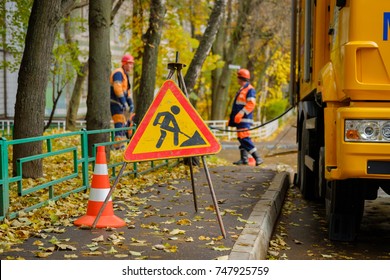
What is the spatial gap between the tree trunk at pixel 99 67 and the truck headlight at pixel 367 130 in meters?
6.60

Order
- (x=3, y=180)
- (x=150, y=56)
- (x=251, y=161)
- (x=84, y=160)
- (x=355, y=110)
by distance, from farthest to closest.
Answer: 1. (x=251, y=161)
2. (x=150, y=56)
3. (x=84, y=160)
4. (x=3, y=180)
5. (x=355, y=110)

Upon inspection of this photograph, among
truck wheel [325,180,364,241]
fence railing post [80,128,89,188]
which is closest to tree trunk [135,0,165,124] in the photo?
fence railing post [80,128,89,188]


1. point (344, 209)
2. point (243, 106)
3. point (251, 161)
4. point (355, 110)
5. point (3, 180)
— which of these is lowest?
point (251, 161)


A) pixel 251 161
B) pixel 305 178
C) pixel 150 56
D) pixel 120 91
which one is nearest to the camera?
pixel 305 178

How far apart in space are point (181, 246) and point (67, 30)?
20.0m

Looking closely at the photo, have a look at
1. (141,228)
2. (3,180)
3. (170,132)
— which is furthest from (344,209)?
(3,180)

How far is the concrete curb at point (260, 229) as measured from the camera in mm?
→ 6747

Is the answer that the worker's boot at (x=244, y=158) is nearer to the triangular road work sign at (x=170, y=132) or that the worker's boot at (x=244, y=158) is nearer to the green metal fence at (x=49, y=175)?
the green metal fence at (x=49, y=175)

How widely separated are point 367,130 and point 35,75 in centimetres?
531

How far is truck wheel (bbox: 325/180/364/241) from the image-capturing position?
317 inches

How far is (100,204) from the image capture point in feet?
27.0

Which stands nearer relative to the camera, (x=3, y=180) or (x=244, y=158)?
(x=3, y=180)

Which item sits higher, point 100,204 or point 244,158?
point 100,204

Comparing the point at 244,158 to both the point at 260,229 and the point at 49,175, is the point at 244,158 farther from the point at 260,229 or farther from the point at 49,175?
the point at 260,229
